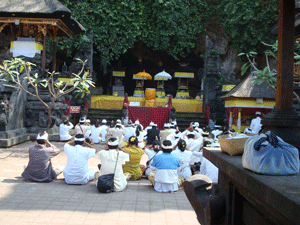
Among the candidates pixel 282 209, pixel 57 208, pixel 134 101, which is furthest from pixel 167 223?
pixel 134 101

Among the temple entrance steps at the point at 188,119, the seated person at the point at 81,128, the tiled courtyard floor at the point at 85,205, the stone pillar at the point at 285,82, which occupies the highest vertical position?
the stone pillar at the point at 285,82

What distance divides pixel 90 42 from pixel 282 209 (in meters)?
22.4

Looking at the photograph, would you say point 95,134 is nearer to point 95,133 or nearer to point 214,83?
point 95,133

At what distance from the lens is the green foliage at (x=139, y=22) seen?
74.4 feet

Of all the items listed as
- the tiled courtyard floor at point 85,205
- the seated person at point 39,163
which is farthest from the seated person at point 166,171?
the seated person at point 39,163

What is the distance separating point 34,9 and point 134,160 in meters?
11.0

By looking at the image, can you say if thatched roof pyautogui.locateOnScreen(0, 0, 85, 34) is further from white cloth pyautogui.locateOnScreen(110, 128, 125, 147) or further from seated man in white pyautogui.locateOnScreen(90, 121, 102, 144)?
white cloth pyautogui.locateOnScreen(110, 128, 125, 147)

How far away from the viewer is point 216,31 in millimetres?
26812

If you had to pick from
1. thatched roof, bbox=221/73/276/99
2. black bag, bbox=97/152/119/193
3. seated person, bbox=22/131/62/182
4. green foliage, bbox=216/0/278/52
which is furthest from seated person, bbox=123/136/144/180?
green foliage, bbox=216/0/278/52

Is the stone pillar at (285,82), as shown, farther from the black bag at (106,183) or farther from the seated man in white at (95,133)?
the seated man in white at (95,133)

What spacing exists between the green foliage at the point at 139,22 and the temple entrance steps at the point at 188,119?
22.4 ft

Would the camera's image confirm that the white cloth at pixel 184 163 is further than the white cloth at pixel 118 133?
No

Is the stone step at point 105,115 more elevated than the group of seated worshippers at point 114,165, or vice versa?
the stone step at point 105,115

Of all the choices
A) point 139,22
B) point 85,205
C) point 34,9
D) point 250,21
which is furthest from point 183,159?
point 139,22
